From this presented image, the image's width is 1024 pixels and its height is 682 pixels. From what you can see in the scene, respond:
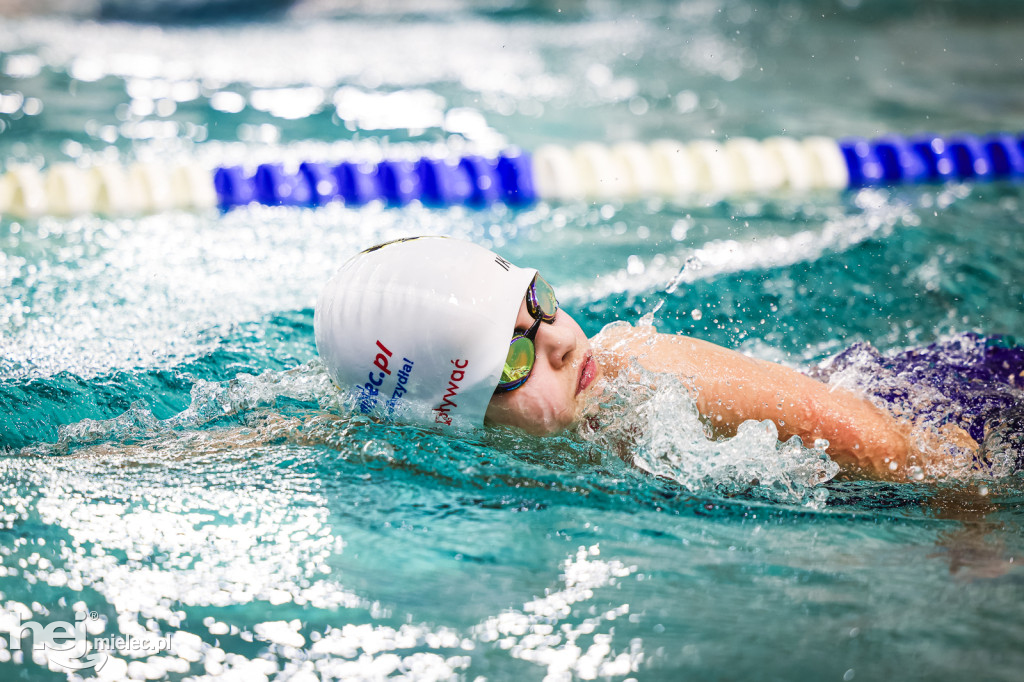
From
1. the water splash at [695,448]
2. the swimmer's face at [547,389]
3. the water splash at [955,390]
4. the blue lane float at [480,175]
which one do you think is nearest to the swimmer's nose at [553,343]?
the swimmer's face at [547,389]

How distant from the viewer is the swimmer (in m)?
2.04

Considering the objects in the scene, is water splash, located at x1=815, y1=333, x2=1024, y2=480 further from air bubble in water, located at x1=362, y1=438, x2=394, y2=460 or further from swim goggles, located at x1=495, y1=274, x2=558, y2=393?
air bubble in water, located at x1=362, y1=438, x2=394, y2=460

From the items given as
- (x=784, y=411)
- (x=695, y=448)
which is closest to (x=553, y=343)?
(x=695, y=448)

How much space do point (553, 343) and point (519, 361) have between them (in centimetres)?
10

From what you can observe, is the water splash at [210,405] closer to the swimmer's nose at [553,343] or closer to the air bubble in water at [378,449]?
the air bubble in water at [378,449]

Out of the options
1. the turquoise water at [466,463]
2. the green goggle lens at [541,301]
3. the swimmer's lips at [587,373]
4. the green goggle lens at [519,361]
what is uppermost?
the green goggle lens at [541,301]

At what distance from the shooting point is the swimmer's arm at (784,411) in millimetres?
2250

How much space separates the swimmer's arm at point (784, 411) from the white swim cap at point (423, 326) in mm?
435

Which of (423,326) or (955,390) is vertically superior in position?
(423,326)

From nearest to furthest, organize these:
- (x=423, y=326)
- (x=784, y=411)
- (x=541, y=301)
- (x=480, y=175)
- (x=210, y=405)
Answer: (x=423, y=326) → (x=541, y=301) → (x=784, y=411) → (x=210, y=405) → (x=480, y=175)

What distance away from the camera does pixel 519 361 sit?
2080 millimetres

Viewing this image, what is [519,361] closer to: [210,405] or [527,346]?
[527,346]

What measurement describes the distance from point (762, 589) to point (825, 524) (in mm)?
326

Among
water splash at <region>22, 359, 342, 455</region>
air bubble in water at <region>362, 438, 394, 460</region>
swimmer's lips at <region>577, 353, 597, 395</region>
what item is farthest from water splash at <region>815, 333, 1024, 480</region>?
water splash at <region>22, 359, 342, 455</region>
